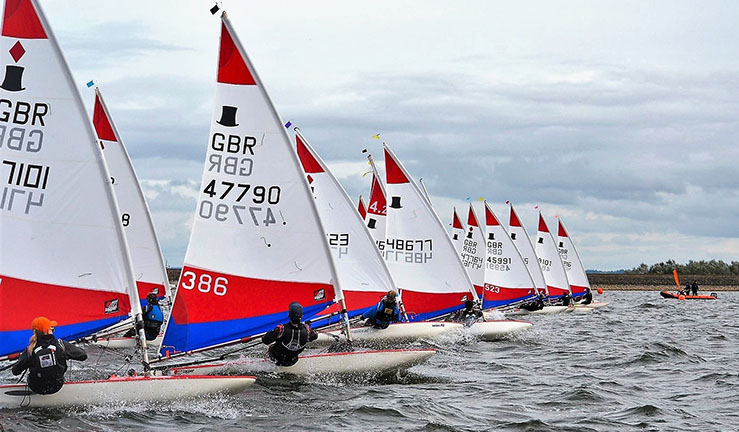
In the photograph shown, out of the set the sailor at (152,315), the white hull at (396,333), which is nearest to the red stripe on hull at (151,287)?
the sailor at (152,315)

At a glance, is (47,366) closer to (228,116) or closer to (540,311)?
(228,116)

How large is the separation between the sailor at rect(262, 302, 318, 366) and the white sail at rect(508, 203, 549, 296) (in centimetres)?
2959

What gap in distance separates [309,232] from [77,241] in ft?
14.4

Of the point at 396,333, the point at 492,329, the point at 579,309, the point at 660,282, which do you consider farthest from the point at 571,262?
the point at 660,282

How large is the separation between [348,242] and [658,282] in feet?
307

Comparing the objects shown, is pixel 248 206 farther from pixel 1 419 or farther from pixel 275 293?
pixel 1 419

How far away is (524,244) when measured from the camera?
151 feet

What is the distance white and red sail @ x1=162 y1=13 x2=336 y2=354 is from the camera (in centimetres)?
1667

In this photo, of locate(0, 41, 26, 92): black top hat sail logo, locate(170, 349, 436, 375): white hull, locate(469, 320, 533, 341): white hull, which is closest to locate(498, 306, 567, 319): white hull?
locate(469, 320, 533, 341): white hull

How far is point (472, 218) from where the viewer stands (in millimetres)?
40281

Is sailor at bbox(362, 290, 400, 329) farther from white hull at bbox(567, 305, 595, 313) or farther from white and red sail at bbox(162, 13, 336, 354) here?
white hull at bbox(567, 305, 595, 313)

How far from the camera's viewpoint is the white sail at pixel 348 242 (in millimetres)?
24281

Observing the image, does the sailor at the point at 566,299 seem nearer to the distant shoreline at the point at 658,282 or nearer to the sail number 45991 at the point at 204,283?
the sail number 45991 at the point at 204,283

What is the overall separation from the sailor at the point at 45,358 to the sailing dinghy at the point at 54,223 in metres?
0.25
